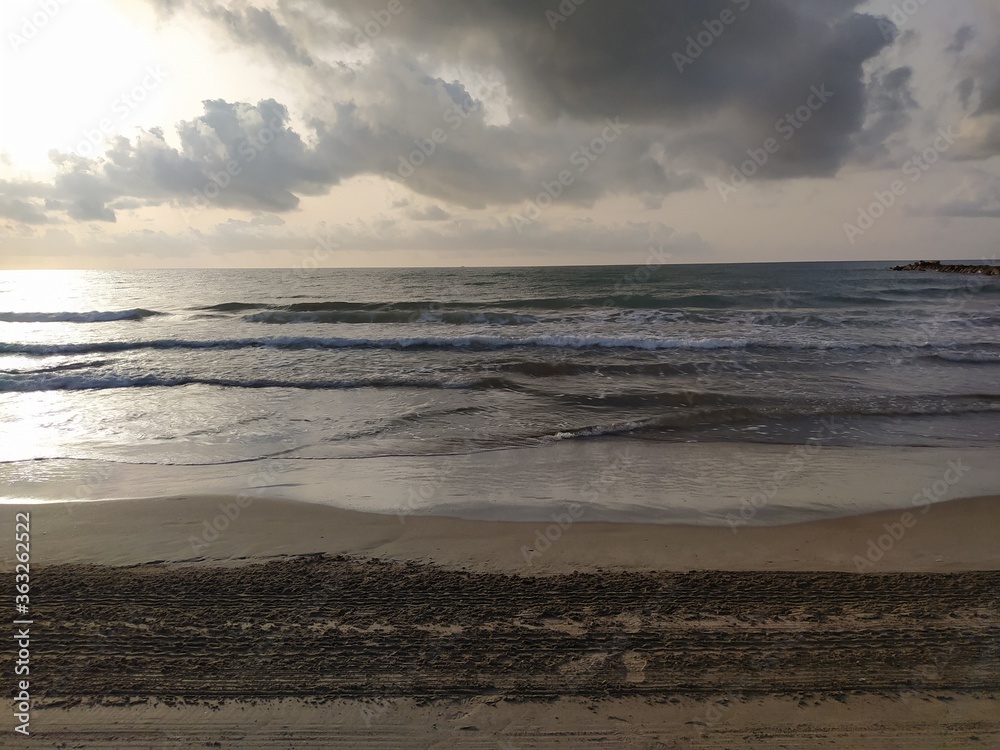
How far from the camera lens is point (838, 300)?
115ft

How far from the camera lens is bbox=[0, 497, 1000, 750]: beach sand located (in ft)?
9.60

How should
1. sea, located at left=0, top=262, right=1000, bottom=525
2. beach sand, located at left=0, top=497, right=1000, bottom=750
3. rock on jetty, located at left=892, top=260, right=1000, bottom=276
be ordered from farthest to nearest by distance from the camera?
1. rock on jetty, located at left=892, top=260, right=1000, bottom=276
2. sea, located at left=0, top=262, right=1000, bottom=525
3. beach sand, located at left=0, top=497, right=1000, bottom=750

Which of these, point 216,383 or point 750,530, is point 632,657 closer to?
point 750,530

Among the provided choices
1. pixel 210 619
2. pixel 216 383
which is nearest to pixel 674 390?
pixel 210 619

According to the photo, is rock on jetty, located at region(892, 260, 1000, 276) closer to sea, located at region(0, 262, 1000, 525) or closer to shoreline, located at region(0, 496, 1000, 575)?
sea, located at region(0, 262, 1000, 525)

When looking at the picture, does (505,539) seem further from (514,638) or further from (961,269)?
(961,269)

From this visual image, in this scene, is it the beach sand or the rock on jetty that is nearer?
the beach sand

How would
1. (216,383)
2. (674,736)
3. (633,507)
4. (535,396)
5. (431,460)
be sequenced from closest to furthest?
(674,736)
(633,507)
(431,460)
(535,396)
(216,383)

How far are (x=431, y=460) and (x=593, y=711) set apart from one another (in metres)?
5.03

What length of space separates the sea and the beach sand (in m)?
0.98

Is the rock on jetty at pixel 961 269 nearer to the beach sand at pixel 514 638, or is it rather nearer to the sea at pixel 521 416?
the sea at pixel 521 416

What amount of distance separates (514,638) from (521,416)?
6772 millimetres

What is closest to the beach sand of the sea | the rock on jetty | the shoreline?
the shoreline

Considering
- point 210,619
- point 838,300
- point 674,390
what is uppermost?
point 838,300
